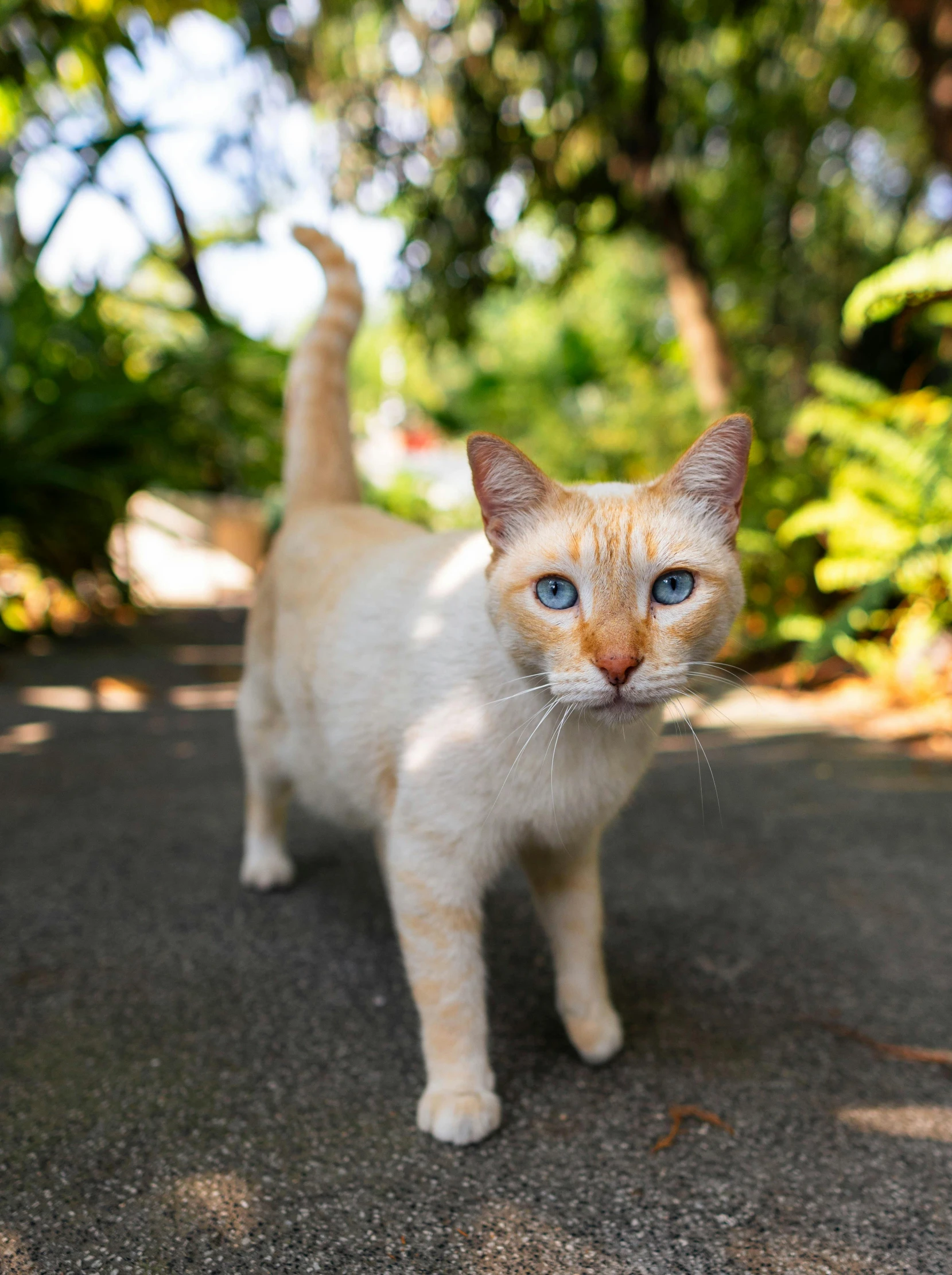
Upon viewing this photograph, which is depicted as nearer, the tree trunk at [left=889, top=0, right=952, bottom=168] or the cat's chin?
the cat's chin

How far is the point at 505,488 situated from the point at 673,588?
0.30 metres

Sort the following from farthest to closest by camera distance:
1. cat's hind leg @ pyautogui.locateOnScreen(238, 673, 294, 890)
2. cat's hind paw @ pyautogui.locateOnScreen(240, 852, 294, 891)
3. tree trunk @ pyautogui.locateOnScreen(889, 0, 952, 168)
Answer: tree trunk @ pyautogui.locateOnScreen(889, 0, 952, 168), cat's hind paw @ pyautogui.locateOnScreen(240, 852, 294, 891), cat's hind leg @ pyautogui.locateOnScreen(238, 673, 294, 890)

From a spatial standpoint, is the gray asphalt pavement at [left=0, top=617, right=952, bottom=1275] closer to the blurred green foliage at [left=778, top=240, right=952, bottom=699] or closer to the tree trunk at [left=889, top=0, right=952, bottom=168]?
the blurred green foliage at [left=778, top=240, right=952, bottom=699]

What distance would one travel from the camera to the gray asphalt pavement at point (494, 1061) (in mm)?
1167

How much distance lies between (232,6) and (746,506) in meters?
4.34

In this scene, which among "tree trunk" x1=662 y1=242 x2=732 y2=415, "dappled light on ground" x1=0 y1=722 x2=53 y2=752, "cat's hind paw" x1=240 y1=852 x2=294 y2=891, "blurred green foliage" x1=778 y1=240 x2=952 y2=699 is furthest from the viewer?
"tree trunk" x1=662 y1=242 x2=732 y2=415

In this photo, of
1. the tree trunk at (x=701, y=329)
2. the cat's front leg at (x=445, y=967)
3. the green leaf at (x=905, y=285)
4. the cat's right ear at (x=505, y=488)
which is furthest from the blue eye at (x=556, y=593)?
the tree trunk at (x=701, y=329)

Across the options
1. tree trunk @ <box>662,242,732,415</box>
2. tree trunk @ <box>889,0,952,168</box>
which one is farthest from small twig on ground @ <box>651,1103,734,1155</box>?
tree trunk @ <box>662,242,732,415</box>

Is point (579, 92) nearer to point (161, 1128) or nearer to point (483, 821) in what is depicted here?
point (483, 821)

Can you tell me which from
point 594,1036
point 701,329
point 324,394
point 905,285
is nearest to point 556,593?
point 594,1036

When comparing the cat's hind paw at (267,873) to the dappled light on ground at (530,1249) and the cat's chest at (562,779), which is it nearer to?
the cat's chest at (562,779)

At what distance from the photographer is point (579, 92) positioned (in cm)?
529

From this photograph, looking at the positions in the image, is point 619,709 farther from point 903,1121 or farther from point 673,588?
point 903,1121

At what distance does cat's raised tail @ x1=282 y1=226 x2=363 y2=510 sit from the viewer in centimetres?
218
